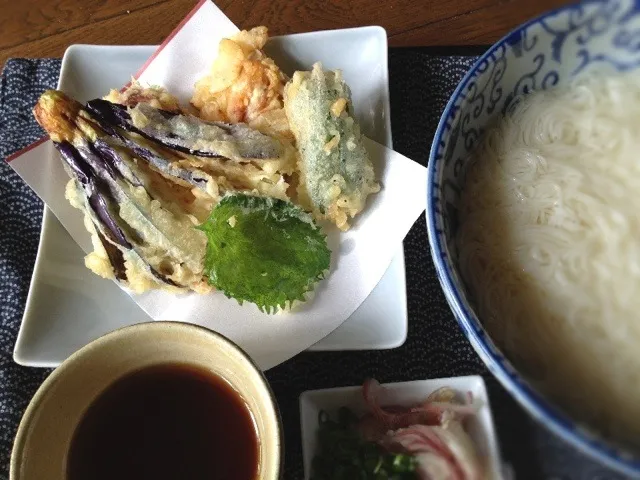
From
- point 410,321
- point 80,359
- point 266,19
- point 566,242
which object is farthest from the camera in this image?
point 266,19

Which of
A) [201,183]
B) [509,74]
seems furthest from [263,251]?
[509,74]

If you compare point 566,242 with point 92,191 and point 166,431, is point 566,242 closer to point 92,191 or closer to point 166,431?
point 166,431

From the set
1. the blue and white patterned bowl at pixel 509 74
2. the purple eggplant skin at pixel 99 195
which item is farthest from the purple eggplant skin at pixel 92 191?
the blue and white patterned bowl at pixel 509 74

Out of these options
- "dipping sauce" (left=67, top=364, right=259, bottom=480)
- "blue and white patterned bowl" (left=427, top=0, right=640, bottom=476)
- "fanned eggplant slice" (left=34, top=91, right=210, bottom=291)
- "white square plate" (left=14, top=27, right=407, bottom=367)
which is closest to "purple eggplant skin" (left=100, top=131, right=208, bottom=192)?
"fanned eggplant slice" (left=34, top=91, right=210, bottom=291)

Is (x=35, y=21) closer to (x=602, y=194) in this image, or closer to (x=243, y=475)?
(x=243, y=475)

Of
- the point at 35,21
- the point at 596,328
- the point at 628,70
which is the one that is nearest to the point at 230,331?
the point at 596,328
